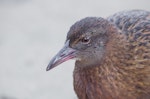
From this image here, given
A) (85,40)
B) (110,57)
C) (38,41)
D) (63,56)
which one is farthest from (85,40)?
Answer: (38,41)

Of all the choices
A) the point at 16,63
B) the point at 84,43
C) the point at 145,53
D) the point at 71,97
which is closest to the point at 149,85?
the point at 145,53

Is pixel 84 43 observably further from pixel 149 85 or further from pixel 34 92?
pixel 34 92

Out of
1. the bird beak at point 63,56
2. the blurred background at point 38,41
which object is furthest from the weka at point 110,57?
the blurred background at point 38,41

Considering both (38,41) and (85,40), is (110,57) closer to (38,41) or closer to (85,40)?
(85,40)

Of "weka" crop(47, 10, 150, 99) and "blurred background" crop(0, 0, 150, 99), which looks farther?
"blurred background" crop(0, 0, 150, 99)

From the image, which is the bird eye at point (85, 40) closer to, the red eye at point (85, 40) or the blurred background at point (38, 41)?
the red eye at point (85, 40)

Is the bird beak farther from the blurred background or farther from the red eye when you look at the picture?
the blurred background

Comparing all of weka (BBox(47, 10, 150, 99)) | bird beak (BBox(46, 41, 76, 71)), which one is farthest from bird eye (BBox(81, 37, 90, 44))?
bird beak (BBox(46, 41, 76, 71))
